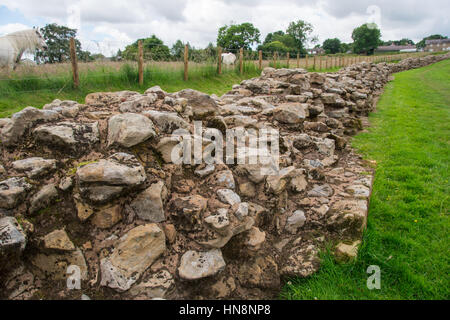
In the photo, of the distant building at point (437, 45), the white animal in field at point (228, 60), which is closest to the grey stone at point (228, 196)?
the white animal in field at point (228, 60)

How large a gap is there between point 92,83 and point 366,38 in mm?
92384

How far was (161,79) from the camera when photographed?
10.6 m

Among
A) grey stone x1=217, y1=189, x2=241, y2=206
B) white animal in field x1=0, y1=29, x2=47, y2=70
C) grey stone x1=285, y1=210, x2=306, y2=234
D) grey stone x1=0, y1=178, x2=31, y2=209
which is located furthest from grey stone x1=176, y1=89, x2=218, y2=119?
white animal in field x1=0, y1=29, x2=47, y2=70

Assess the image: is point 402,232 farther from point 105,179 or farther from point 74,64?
point 74,64

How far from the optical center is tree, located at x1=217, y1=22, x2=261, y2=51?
63.2 m

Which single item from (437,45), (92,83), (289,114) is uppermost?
(437,45)

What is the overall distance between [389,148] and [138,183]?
5.76m

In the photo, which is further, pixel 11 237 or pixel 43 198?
pixel 43 198

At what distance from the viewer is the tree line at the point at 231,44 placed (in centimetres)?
907

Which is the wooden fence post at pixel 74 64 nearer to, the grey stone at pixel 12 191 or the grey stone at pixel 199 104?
the grey stone at pixel 199 104

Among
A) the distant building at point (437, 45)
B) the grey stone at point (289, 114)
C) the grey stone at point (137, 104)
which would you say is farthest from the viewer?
the distant building at point (437, 45)

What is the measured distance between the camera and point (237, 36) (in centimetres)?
6344

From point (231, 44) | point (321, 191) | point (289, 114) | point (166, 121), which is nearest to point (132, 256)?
point (166, 121)

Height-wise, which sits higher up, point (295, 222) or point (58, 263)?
point (58, 263)
